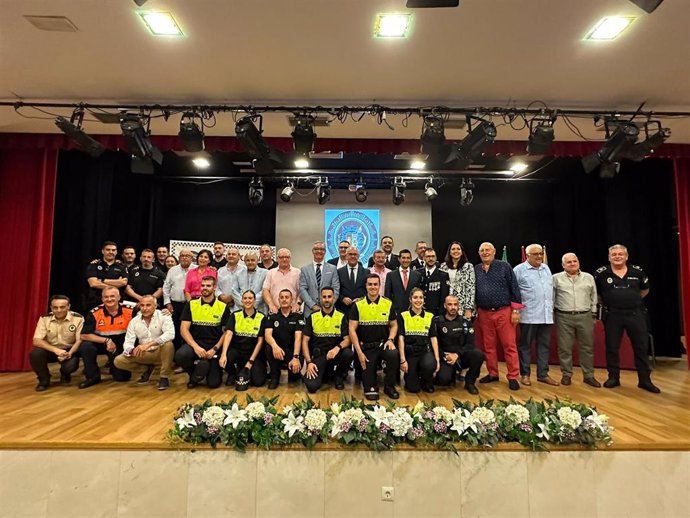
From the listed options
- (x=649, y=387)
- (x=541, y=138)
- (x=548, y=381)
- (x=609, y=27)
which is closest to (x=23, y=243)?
(x=541, y=138)

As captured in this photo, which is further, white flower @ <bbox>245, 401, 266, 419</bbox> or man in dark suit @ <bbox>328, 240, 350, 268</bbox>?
man in dark suit @ <bbox>328, 240, 350, 268</bbox>

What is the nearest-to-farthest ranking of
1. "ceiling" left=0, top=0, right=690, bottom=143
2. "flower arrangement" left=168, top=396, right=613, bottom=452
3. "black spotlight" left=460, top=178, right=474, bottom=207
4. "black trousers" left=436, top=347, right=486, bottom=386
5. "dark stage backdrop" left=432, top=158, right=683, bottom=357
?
"flower arrangement" left=168, top=396, right=613, bottom=452 → "ceiling" left=0, top=0, right=690, bottom=143 → "black trousers" left=436, top=347, right=486, bottom=386 → "dark stage backdrop" left=432, top=158, right=683, bottom=357 → "black spotlight" left=460, top=178, right=474, bottom=207

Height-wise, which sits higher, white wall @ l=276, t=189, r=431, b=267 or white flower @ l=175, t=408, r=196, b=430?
white wall @ l=276, t=189, r=431, b=267

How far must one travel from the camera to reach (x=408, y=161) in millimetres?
6418

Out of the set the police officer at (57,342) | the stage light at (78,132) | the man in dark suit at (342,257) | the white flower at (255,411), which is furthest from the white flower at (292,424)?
the stage light at (78,132)

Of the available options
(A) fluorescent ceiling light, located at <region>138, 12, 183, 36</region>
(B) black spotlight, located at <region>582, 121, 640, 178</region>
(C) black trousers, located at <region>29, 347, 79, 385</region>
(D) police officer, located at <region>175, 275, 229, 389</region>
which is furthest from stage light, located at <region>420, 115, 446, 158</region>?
(C) black trousers, located at <region>29, 347, 79, 385</region>

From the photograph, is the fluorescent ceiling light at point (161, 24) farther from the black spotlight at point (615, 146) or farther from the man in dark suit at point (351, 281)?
the black spotlight at point (615, 146)

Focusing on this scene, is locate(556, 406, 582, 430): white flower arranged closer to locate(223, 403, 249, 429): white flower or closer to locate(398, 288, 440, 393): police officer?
locate(398, 288, 440, 393): police officer

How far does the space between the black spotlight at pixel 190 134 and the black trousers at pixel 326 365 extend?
243cm

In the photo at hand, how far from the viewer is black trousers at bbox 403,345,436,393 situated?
3.52 metres

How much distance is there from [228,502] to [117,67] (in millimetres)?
3617

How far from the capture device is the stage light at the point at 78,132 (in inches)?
150

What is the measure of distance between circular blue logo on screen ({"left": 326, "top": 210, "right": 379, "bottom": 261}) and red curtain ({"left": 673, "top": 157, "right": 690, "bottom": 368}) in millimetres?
4515

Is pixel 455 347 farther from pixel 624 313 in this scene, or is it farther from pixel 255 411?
pixel 255 411
